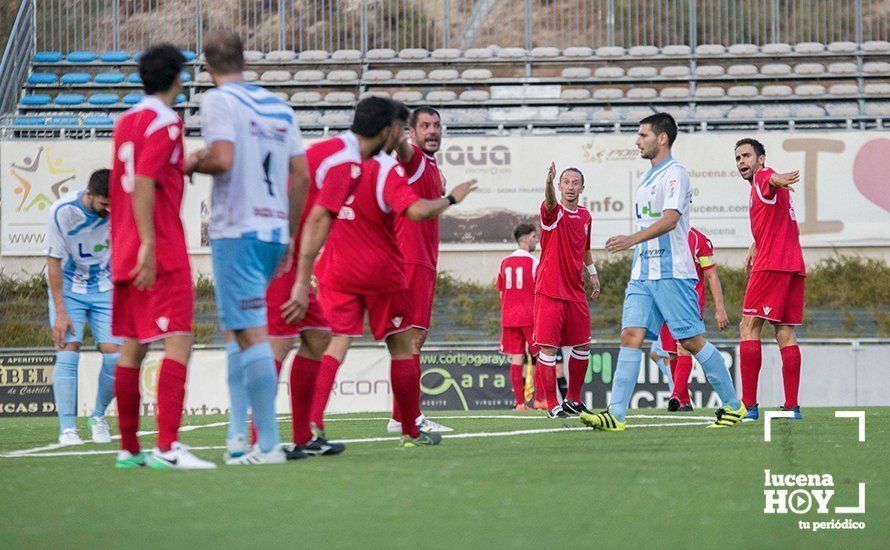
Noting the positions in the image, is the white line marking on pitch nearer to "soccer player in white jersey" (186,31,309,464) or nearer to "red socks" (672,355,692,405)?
"soccer player in white jersey" (186,31,309,464)

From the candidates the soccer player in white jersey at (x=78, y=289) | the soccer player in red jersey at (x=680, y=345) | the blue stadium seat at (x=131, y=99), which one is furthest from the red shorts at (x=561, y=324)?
the blue stadium seat at (x=131, y=99)

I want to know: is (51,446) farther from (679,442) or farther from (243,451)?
(679,442)

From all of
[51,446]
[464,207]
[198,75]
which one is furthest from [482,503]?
[198,75]

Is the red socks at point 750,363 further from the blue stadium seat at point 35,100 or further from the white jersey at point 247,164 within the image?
the blue stadium seat at point 35,100

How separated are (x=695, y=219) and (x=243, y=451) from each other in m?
19.2

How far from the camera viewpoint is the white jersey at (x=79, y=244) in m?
8.61

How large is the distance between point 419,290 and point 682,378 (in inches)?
214

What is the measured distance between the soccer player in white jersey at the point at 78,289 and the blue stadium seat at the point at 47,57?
20894 millimetres

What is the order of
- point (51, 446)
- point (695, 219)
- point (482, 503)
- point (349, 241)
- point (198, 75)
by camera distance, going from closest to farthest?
point (482, 503), point (349, 241), point (51, 446), point (695, 219), point (198, 75)

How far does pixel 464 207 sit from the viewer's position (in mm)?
24281

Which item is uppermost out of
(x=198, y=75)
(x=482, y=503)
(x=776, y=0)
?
(x=776, y=0)

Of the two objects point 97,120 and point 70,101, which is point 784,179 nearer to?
point 97,120

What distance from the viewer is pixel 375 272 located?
675cm

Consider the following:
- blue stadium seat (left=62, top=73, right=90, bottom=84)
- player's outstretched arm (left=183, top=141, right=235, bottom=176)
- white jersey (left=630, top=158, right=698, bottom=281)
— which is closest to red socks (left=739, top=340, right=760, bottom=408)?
white jersey (left=630, top=158, right=698, bottom=281)
